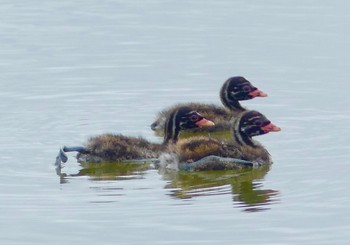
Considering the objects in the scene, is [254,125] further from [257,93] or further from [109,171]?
[257,93]

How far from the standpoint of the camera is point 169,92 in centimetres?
2434

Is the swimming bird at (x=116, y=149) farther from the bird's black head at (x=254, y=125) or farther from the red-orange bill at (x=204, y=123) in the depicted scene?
the bird's black head at (x=254, y=125)

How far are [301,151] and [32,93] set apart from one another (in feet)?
18.0

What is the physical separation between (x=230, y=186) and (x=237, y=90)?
4.34 meters

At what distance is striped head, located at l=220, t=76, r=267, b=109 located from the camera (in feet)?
75.5

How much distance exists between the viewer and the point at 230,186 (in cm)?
1889

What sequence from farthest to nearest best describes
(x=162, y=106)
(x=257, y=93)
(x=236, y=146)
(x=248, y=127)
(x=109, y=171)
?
(x=162, y=106) → (x=257, y=93) → (x=248, y=127) → (x=236, y=146) → (x=109, y=171)

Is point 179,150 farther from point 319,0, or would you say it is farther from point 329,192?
point 319,0

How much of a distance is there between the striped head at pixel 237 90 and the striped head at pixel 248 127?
252 centimetres

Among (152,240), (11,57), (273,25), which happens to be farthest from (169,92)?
(152,240)

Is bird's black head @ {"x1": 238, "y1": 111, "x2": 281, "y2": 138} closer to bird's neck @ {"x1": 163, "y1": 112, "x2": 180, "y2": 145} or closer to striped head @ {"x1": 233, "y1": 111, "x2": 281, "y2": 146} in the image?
striped head @ {"x1": 233, "y1": 111, "x2": 281, "y2": 146}

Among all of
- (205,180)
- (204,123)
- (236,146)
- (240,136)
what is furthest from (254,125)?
(205,180)

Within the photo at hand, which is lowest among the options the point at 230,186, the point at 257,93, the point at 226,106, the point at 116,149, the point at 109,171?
the point at 230,186

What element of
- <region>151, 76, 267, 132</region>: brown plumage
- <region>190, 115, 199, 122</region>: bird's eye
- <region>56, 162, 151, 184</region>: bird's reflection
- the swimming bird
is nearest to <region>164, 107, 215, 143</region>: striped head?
<region>190, 115, 199, 122</region>: bird's eye
